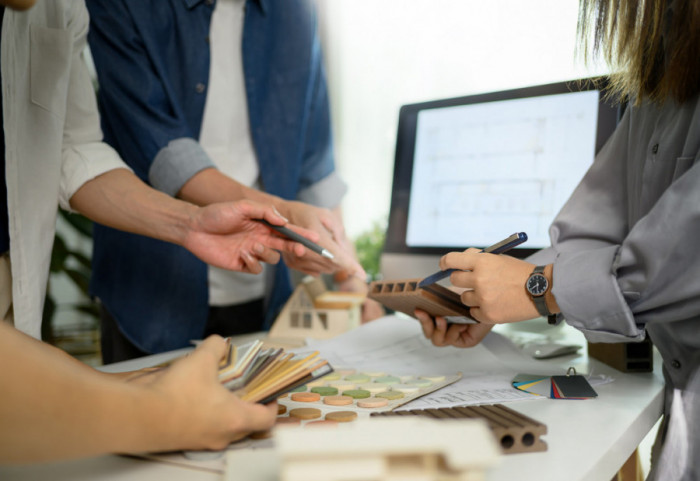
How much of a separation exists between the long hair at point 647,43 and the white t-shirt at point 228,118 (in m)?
0.80

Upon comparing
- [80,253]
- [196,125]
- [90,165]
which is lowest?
[80,253]

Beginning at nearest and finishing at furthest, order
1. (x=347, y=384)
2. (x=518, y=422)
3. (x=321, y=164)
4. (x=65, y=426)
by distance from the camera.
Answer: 1. (x=65, y=426)
2. (x=518, y=422)
3. (x=347, y=384)
4. (x=321, y=164)

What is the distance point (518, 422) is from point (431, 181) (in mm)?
860

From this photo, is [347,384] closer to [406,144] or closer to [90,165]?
[90,165]

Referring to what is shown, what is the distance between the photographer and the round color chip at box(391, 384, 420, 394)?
29.5 inches

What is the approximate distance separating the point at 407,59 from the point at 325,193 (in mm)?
1465

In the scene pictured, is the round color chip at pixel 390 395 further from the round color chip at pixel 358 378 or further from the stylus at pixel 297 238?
the stylus at pixel 297 238

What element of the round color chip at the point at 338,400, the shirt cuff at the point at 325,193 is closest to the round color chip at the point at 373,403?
the round color chip at the point at 338,400

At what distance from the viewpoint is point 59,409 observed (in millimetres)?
426

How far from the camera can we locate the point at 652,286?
2.09 ft

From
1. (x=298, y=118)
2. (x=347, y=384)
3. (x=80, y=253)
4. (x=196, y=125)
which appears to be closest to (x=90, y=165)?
(x=196, y=125)

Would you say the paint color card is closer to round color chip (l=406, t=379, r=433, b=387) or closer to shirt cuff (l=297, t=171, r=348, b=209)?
round color chip (l=406, t=379, r=433, b=387)

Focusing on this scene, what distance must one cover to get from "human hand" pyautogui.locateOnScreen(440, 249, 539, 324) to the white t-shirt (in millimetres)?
764

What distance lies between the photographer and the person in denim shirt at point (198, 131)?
122cm
